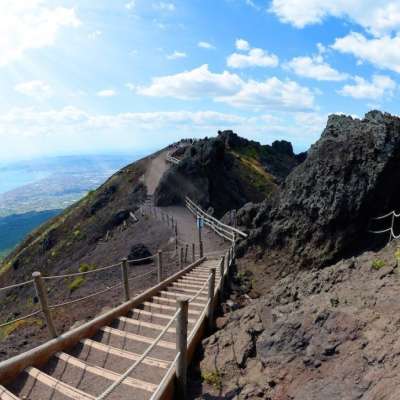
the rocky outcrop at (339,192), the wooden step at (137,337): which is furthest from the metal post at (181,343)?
the rocky outcrop at (339,192)

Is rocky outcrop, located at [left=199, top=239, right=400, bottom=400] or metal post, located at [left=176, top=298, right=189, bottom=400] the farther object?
metal post, located at [left=176, top=298, right=189, bottom=400]

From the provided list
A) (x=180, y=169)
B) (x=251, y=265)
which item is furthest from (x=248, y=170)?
(x=251, y=265)

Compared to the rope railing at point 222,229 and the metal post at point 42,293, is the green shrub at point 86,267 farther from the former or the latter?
the metal post at point 42,293

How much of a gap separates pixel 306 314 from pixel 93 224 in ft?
125

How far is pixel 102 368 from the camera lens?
615cm

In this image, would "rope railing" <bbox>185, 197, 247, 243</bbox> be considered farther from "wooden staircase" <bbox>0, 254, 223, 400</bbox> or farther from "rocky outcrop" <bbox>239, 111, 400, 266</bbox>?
"wooden staircase" <bbox>0, 254, 223, 400</bbox>

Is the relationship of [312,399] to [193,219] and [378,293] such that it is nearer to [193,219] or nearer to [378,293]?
[378,293]

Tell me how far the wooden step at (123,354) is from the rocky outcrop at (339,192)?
8758mm

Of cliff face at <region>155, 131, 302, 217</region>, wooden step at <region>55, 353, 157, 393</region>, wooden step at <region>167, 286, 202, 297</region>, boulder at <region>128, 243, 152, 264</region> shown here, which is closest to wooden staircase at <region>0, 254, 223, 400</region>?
wooden step at <region>55, 353, 157, 393</region>

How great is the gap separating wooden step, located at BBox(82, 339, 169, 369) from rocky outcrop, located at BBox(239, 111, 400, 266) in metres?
8.76

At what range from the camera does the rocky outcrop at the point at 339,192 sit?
12.9 metres

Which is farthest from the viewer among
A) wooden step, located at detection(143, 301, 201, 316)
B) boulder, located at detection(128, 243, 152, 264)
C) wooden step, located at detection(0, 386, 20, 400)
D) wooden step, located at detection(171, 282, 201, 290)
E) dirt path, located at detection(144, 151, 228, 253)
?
boulder, located at detection(128, 243, 152, 264)

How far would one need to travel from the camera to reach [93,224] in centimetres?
4159

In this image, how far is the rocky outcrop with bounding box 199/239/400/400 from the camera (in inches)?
178
